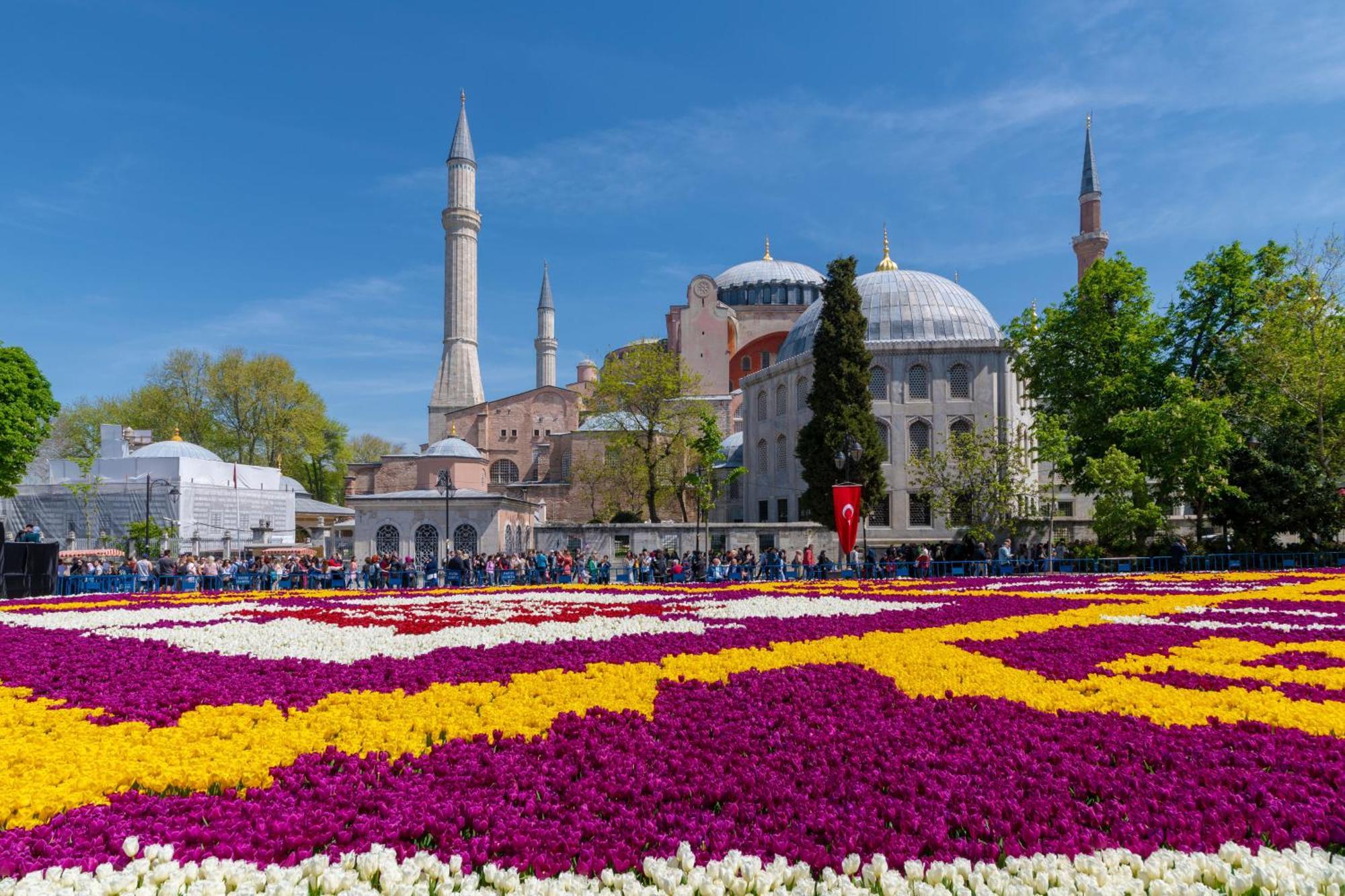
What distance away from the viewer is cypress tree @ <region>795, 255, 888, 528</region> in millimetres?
31625

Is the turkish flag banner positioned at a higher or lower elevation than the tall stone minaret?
lower

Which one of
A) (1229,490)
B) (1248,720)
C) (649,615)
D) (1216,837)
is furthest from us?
(1229,490)

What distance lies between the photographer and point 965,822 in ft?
12.2

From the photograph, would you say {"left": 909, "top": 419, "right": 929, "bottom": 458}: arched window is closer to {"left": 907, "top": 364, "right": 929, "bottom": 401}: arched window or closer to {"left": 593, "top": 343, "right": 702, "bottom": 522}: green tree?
{"left": 907, "top": 364, "right": 929, "bottom": 401}: arched window

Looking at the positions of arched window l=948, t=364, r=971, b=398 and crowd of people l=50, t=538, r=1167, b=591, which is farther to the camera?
arched window l=948, t=364, r=971, b=398

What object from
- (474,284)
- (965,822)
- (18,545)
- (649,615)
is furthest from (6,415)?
(965,822)

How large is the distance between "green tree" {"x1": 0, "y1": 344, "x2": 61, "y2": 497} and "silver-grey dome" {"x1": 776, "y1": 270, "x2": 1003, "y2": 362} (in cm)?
3133

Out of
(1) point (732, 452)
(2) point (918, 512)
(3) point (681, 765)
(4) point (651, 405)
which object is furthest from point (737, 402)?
(3) point (681, 765)

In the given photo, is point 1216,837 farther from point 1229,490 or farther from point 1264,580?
point 1229,490

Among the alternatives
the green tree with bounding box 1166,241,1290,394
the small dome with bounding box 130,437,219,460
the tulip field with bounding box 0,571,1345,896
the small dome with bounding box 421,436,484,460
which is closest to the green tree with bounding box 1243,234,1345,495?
the green tree with bounding box 1166,241,1290,394

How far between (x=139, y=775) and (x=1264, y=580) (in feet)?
61.0

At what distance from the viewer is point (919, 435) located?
36312mm

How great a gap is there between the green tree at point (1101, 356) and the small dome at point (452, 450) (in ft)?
84.6

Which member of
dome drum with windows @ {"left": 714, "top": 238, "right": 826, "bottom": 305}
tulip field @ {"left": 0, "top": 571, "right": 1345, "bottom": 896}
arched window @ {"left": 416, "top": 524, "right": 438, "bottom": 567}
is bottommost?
tulip field @ {"left": 0, "top": 571, "right": 1345, "bottom": 896}
